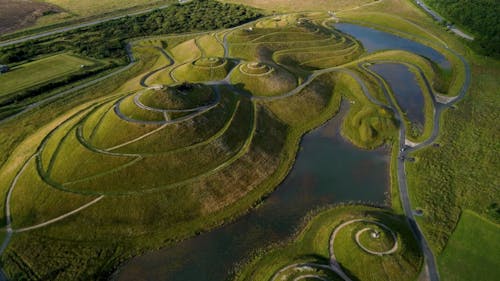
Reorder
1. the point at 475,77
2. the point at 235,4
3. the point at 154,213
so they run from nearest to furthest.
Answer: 1. the point at 154,213
2. the point at 475,77
3. the point at 235,4

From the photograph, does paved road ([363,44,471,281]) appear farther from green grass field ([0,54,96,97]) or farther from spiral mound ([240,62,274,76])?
green grass field ([0,54,96,97])

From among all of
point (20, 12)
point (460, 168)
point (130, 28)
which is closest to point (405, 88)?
point (460, 168)

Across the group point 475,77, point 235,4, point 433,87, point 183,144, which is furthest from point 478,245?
point 235,4

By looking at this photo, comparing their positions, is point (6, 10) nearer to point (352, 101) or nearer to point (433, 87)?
point (352, 101)

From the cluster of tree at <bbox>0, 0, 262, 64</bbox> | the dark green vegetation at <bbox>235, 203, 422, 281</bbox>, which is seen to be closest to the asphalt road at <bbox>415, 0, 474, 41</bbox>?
the cluster of tree at <bbox>0, 0, 262, 64</bbox>

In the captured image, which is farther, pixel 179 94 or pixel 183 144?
pixel 179 94

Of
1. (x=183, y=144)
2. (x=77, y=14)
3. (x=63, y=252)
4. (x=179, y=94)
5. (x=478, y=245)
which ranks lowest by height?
(x=478, y=245)

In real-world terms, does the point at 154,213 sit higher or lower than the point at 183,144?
lower
